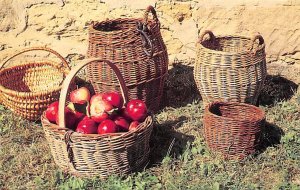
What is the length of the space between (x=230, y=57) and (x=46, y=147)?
150 centimetres

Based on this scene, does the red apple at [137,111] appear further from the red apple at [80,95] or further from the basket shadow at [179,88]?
the basket shadow at [179,88]

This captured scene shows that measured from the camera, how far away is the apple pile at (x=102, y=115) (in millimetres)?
3111

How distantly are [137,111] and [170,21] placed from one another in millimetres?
1712

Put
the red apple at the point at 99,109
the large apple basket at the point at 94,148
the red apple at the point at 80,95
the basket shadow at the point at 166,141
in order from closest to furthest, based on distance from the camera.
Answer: the large apple basket at the point at 94,148 → the red apple at the point at 99,109 → the basket shadow at the point at 166,141 → the red apple at the point at 80,95

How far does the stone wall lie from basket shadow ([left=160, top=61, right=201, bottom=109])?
127 mm

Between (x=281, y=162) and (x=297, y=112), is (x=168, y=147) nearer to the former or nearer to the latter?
(x=281, y=162)

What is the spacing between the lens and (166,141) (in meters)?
3.72

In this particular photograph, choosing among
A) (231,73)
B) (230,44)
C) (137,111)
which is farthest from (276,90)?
(137,111)

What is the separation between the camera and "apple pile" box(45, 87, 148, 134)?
311 centimetres

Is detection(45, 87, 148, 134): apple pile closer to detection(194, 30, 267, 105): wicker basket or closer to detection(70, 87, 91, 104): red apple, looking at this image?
detection(70, 87, 91, 104): red apple

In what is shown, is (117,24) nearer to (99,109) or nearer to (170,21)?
(170,21)

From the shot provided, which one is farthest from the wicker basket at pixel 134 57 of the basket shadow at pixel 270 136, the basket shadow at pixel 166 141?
the basket shadow at pixel 270 136

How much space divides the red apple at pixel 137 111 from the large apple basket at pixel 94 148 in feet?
0.15

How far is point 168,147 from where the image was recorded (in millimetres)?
3621
